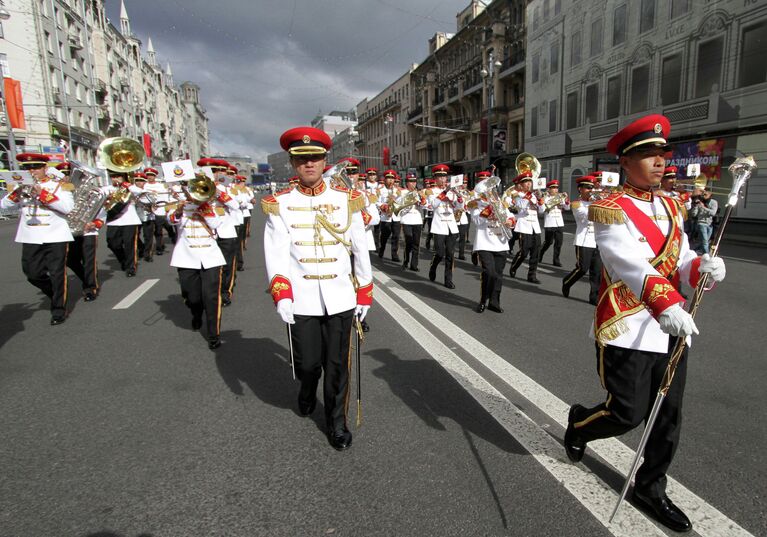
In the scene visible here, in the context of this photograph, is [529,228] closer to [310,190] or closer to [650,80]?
[310,190]

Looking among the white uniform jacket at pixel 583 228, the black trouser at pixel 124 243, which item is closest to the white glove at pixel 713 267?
the white uniform jacket at pixel 583 228

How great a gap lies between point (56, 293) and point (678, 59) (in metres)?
24.2

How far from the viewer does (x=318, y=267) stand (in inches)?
125

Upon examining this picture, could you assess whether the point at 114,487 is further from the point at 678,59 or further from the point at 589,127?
the point at 589,127

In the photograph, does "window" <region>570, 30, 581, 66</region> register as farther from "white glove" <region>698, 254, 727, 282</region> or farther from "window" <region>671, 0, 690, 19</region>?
"white glove" <region>698, 254, 727, 282</region>

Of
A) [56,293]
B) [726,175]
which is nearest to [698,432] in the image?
[56,293]

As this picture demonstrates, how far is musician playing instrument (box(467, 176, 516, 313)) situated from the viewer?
669 centimetres

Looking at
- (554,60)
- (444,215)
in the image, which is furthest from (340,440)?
(554,60)

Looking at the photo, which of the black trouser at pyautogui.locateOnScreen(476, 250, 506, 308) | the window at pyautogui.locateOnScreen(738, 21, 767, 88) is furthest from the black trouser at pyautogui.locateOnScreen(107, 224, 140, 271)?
the window at pyautogui.locateOnScreen(738, 21, 767, 88)

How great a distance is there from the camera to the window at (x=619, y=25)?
24.1m

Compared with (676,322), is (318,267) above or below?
above

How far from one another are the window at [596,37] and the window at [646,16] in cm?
294

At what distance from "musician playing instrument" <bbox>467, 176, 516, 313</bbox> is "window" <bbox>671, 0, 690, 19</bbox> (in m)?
19.4

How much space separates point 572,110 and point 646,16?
22.0 ft
